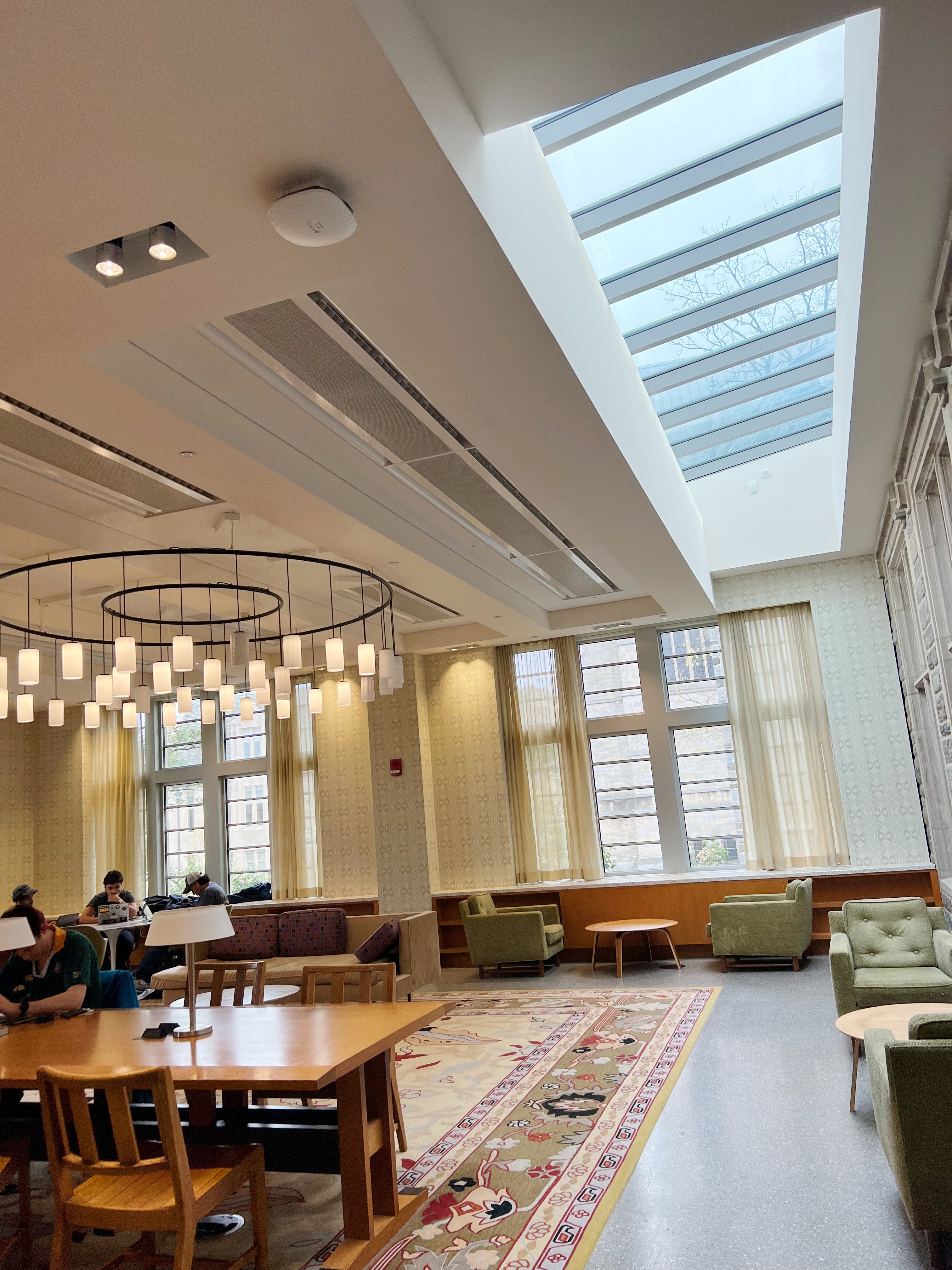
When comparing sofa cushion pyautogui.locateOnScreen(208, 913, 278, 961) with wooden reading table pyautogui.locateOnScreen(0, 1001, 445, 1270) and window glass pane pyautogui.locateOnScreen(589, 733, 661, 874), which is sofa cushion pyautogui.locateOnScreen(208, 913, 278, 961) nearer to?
window glass pane pyautogui.locateOnScreen(589, 733, 661, 874)

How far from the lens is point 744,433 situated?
29.8ft

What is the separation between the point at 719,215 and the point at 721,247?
28 centimetres

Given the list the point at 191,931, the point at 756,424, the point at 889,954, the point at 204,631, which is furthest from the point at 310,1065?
the point at 756,424

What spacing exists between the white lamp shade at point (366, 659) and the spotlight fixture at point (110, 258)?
3.03m

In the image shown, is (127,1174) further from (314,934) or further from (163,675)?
(314,934)

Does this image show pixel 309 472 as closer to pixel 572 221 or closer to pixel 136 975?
pixel 572 221

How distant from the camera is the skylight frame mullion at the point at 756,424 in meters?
8.77

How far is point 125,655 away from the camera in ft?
18.4

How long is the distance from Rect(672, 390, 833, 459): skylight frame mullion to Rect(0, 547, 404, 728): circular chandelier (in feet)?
11.3

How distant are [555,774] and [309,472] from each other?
6.74 m

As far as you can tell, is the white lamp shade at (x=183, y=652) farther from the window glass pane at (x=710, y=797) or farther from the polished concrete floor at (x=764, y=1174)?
the window glass pane at (x=710, y=797)

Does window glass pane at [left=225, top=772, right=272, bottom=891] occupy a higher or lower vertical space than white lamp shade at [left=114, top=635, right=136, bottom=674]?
lower

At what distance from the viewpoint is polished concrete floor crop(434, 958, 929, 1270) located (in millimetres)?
3391

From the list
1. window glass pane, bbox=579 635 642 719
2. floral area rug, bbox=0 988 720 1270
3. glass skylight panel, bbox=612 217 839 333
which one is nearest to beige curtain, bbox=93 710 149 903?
window glass pane, bbox=579 635 642 719
